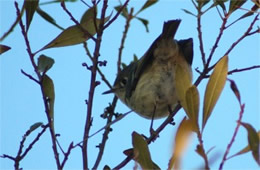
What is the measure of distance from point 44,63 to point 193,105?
3.81 feet

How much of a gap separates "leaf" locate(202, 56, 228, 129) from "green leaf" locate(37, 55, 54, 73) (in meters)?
1.04

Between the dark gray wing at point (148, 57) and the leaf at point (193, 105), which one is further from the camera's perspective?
the dark gray wing at point (148, 57)

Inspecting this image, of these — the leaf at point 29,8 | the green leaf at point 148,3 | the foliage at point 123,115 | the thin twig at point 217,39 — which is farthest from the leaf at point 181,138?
the green leaf at point 148,3

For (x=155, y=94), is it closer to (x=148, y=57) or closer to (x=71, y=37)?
(x=148, y=57)

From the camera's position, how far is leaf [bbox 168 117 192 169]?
1.68m

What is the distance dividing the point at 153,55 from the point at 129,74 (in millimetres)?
703

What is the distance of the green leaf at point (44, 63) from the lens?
2.70 meters

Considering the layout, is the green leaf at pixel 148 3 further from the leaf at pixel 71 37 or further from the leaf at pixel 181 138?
the leaf at pixel 181 138

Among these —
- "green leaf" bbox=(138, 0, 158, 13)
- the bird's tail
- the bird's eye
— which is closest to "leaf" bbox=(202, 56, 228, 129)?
"green leaf" bbox=(138, 0, 158, 13)

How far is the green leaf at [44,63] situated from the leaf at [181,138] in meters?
1.11

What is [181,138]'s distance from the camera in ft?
5.69

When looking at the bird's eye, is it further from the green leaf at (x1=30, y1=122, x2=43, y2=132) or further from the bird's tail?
the green leaf at (x1=30, y1=122, x2=43, y2=132)

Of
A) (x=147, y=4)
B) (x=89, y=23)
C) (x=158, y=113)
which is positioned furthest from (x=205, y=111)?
(x=158, y=113)

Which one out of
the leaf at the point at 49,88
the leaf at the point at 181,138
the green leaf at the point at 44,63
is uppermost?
the green leaf at the point at 44,63
